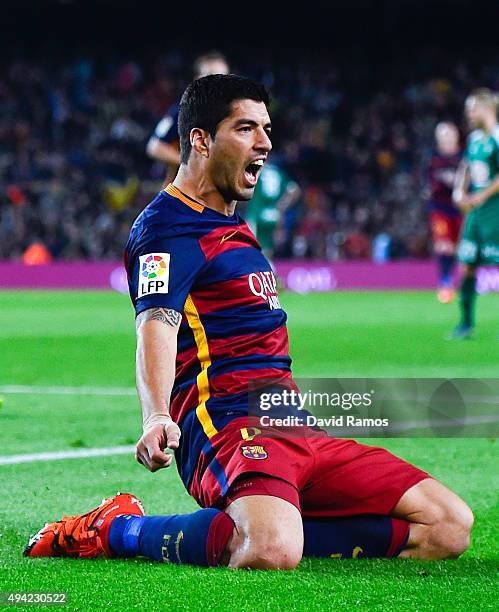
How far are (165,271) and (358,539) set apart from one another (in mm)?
993

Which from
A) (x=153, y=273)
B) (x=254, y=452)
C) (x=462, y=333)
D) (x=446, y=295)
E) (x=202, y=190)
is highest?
(x=202, y=190)

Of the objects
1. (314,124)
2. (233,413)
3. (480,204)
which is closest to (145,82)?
(314,124)

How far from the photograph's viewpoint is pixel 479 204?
12.4 meters

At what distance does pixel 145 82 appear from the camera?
1194 inches

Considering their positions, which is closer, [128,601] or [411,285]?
[128,601]

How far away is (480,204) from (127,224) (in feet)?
46.8

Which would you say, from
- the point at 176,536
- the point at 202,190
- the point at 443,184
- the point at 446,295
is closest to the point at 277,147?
the point at 443,184

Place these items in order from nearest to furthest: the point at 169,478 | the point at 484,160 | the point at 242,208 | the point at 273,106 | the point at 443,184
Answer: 1. the point at 169,478
2. the point at 484,160
3. the point at 443,184
4. the point at 242,208
5. the point at 273,106

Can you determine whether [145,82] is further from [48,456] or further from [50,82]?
[48,456]

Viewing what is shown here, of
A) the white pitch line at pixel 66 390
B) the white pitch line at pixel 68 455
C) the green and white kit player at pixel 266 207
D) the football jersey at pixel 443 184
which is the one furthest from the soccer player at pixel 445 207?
the white pitch line at pixel 68 455

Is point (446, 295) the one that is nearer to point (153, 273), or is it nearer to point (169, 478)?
point (169, 478)

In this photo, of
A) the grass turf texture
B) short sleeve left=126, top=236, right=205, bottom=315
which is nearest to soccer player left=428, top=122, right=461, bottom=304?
the grass turf texture

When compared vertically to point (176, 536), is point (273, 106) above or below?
above

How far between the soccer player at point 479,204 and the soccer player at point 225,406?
8.46 m
